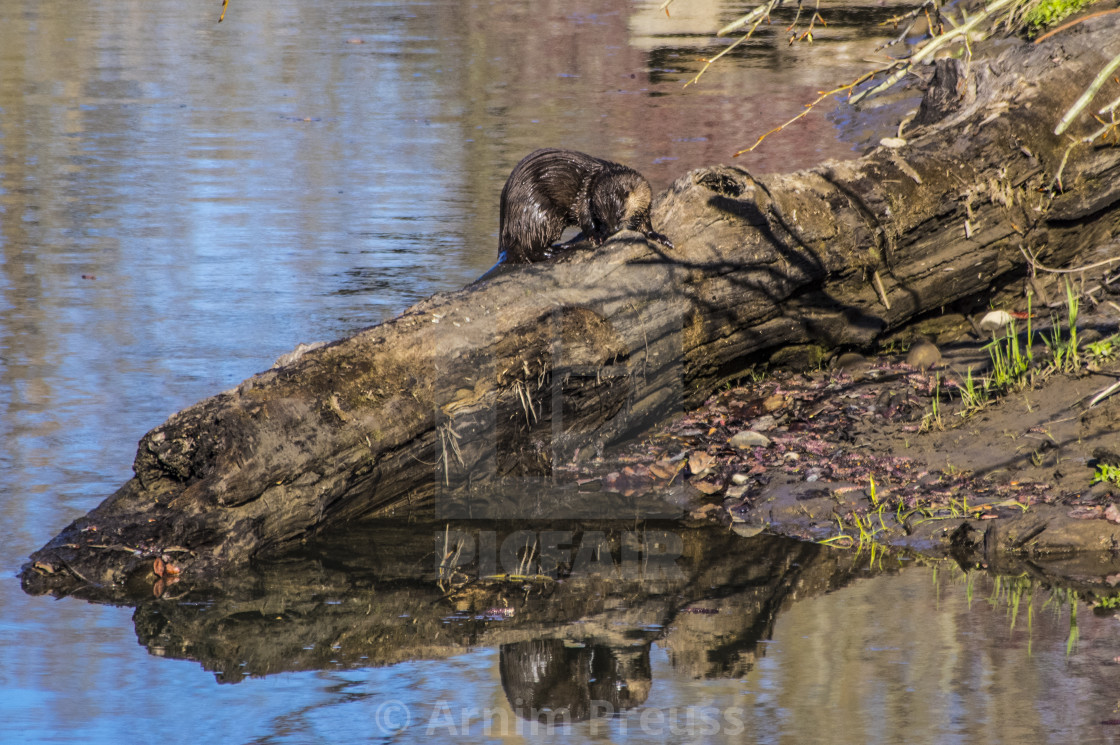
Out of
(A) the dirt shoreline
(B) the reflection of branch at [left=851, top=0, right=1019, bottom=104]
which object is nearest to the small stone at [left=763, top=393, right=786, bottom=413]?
(A) the dirt shoreline

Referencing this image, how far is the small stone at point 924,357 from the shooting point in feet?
20.2

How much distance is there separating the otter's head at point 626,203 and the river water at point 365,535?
5.62 feet

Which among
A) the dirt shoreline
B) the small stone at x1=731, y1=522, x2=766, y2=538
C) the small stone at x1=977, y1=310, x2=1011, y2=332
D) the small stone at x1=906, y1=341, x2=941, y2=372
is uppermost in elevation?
the small stone at x1=977, y1=310, x2=1011, y2=332

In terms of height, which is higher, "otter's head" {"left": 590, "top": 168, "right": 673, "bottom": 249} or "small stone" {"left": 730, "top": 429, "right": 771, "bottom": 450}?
"otter's head" {"left": 590, "top": 168, "right": 673, "bottom": 249}

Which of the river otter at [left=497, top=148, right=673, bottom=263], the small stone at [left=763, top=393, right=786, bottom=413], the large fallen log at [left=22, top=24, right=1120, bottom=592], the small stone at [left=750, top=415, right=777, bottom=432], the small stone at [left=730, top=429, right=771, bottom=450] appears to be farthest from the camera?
the river otter at [left=497, top=148, right=673, bottom=263]

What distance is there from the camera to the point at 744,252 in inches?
229

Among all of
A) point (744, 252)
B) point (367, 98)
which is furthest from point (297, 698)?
point (367, 98)

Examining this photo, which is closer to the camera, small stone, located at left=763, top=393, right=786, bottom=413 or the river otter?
small stone, located at left=763, top=393, right=786, bottom=413

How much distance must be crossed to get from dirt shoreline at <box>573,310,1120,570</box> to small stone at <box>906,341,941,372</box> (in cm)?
3

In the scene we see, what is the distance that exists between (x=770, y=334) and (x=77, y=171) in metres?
6.99

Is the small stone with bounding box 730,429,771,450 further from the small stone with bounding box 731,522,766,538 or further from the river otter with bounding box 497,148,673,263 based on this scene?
the river otter with bounding box 497,148,673,263

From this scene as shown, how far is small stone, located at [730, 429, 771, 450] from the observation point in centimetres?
562

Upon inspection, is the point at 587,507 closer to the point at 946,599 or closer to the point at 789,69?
the point at 946,599

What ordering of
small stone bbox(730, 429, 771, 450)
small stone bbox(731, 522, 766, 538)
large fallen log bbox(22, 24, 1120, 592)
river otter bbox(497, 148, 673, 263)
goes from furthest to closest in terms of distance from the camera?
river otter bbox(497, 148, 673, 263)
small stone bbox(730, 429, 771, 450)
small stone bbox(731, 522, 766, 538)
large fallen log bbox(22, 24, 1120, 592)
